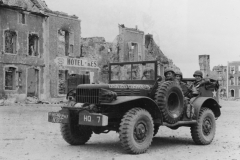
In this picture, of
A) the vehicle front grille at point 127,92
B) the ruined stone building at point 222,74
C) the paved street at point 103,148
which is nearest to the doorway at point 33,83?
the paved street at point 103,148

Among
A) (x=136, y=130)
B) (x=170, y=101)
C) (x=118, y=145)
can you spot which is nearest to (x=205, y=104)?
(x=170, y=101)

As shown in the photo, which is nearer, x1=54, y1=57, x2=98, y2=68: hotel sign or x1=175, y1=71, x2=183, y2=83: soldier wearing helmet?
x1=175, y1=71, x2=183, y2=83: soldier wearing helmet

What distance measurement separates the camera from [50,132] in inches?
486

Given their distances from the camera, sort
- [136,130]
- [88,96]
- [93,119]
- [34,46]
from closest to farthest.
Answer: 1. [93,119]
2. [136,130]
3. [88,96]
4. [34,46]

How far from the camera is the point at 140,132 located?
27.7 ft

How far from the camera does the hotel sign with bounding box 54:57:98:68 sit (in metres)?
35.7

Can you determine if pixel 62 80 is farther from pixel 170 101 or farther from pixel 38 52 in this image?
pixel 170 101

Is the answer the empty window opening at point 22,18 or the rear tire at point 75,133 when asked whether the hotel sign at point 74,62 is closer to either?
the empty window opening at point 22,18

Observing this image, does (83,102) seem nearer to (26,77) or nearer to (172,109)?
(172,109)

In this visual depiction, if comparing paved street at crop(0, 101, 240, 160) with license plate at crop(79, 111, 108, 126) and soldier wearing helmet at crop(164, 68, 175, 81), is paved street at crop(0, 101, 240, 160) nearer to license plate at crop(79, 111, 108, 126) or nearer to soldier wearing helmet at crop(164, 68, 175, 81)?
license plate at crop(79, 111, 108, 126)

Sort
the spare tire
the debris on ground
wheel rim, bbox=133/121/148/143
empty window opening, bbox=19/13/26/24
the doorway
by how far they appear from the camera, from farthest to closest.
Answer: the doorway → empty window opening, bbox=19/13/26/24 → the debris on ground → the spare tire → wheel rim, bbox=133/121/148/143

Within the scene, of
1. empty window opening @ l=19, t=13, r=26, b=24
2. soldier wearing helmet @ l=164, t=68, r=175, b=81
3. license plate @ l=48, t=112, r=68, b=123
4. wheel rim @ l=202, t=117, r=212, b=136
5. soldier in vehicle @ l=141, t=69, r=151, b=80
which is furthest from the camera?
empty window opening @ l=19, t=13, r=26, b=24

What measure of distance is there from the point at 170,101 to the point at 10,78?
2459 cm

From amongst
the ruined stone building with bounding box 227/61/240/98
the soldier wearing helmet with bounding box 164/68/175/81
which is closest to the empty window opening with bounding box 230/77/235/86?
the ruined stone building with bounding box 227/61/240/98
